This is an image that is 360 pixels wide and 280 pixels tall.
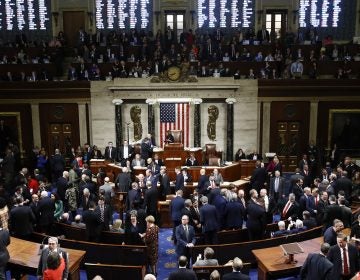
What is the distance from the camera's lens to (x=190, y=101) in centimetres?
1972

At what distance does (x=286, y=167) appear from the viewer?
2058 cm

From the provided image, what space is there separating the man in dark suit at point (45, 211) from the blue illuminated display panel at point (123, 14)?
1400cm

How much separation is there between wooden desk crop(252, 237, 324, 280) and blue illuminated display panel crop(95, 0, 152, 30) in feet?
53.6

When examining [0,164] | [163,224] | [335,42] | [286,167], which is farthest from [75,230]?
[335,42]

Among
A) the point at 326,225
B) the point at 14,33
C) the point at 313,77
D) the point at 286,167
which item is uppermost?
the point at 14,33

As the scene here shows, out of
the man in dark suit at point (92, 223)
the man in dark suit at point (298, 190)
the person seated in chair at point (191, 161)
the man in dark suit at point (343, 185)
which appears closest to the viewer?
the man in dark suit at point (92, 223)

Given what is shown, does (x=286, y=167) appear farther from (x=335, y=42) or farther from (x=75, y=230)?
(x=75, y=230)

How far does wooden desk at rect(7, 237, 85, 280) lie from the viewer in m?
9.03

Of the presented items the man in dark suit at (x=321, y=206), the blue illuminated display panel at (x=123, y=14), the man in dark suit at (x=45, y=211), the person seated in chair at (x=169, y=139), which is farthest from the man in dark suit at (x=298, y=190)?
the blue illuminated display panel at (x=123, y=14)

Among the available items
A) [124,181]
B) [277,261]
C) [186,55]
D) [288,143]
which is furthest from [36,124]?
[277,261]

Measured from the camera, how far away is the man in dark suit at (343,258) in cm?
852

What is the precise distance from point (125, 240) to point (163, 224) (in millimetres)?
3663

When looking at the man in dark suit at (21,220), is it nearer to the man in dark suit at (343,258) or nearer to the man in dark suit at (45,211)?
the man in dark suit at (45,211)

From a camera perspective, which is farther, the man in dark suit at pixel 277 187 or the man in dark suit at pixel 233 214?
the man in dark suit at pixel 277 187
